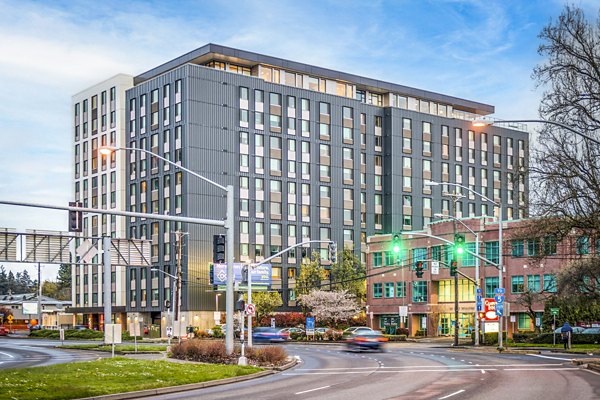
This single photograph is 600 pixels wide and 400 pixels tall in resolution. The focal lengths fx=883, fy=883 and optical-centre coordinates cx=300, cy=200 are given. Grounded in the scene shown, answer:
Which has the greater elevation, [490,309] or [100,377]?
[490,309]

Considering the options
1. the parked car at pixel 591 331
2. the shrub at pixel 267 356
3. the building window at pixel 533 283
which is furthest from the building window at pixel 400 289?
the shrub at pixel 267 356

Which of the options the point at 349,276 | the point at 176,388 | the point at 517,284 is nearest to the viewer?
the point at 176,388

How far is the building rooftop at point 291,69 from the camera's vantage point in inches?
4299

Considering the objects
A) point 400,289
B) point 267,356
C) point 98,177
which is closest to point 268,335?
point 400,289

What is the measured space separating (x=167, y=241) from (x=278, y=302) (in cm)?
1580

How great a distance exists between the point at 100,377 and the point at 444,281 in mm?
69233

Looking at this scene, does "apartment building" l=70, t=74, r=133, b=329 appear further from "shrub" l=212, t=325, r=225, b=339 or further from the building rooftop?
"shrub" l=212, t=325, r=225, b=339

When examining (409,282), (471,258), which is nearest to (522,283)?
(471,258)

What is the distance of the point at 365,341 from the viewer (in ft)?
180

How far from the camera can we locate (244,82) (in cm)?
10881

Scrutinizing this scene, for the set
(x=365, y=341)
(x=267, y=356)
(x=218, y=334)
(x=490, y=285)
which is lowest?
(x=218, y=334)

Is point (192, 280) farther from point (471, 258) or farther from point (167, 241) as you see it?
point (471, 258)

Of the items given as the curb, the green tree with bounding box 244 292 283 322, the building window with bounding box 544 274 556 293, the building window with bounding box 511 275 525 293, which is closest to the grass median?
the curb

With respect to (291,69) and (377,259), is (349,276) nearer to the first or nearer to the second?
(377,259)
